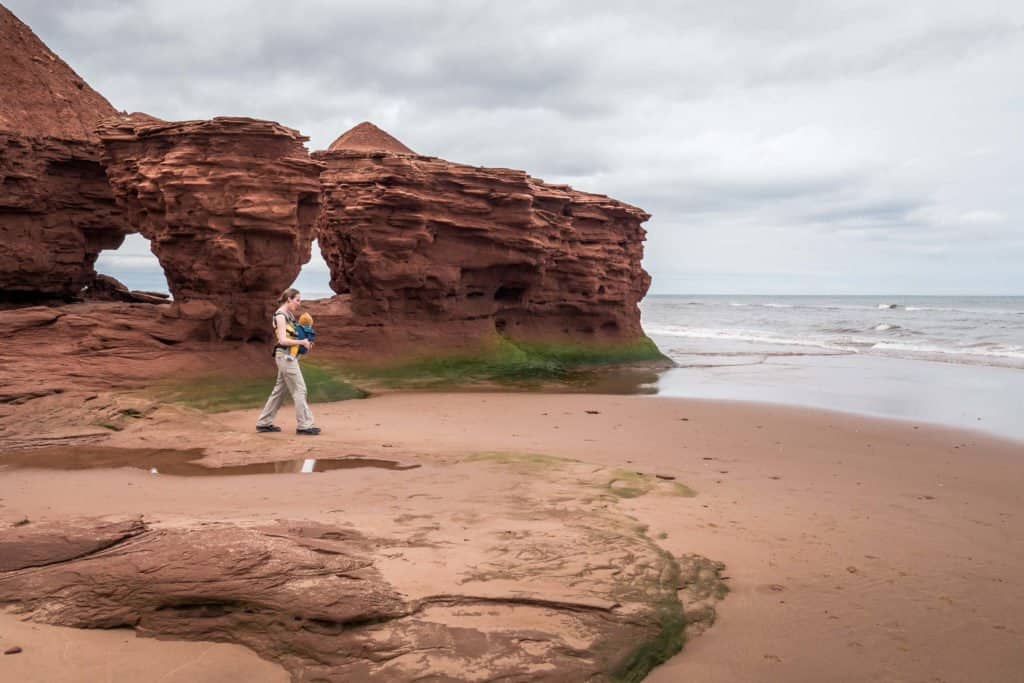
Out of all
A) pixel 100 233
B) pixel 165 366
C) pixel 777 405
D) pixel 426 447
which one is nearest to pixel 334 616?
pixel 426 447

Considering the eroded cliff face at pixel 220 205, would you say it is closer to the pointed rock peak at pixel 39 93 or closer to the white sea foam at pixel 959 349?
the pointed rock peak at pixel 39 93

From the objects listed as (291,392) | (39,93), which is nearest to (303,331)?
(291,392)

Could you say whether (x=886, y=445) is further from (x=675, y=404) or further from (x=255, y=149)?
(x=255, y=149)

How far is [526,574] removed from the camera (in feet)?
14.2

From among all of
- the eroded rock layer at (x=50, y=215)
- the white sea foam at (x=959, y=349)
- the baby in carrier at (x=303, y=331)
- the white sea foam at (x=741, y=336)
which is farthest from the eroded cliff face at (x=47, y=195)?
the white sea foam at (x=959, y=349)

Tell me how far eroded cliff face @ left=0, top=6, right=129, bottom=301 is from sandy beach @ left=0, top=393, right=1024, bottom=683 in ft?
26.0

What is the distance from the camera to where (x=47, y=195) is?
54.7 ft

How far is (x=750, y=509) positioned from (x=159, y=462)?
608cm

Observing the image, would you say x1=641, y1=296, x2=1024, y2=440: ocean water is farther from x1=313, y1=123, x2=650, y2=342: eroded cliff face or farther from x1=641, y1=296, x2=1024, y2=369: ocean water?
x1=313, y1=123, x2=650, y2=342: eroded cliff face

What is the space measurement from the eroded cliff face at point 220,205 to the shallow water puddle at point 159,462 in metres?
6.38

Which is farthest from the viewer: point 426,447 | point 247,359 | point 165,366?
point 247,359

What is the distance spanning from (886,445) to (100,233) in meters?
Result: 17.3

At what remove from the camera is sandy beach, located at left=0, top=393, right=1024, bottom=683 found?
12.7 ft

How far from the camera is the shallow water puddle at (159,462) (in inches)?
303
